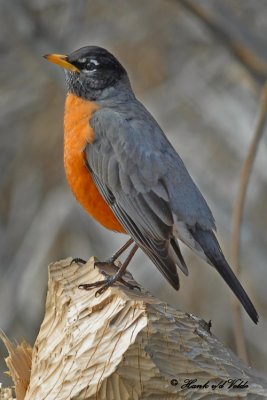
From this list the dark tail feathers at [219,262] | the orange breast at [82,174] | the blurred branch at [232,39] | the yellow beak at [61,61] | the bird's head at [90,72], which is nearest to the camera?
the dark tail feathers at [219,262]

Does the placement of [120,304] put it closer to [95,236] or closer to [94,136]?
[94,136]

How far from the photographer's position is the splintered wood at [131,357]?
3.78 m

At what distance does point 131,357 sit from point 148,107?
5.91 m

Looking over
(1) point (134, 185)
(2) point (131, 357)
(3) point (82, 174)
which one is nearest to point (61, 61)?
(3) point (82, 174)

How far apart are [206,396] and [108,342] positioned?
1.51ft

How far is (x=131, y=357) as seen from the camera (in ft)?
12.5

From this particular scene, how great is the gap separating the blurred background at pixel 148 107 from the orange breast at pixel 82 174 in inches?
107

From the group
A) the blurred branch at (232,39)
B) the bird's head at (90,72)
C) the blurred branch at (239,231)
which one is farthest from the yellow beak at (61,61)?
the blurred branch at (232,39)

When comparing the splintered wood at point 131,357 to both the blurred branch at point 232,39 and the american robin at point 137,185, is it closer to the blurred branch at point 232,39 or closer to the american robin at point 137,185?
the american robin at point 137,185

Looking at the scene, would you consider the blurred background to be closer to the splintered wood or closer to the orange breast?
the orange breast

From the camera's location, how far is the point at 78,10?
8.91 meters

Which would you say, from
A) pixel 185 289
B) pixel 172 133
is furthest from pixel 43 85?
pixel 185 289

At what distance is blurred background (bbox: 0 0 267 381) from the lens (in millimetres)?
9328

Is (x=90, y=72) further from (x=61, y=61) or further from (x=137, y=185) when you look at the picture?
(x=137, y=185)
